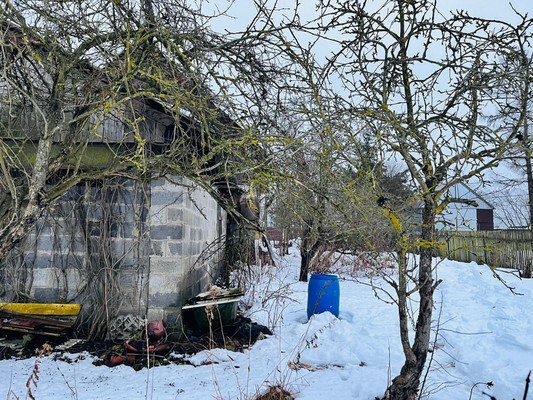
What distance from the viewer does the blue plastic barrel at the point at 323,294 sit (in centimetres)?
698

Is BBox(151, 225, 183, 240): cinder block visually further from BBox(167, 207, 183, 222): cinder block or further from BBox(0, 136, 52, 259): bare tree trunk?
BBox(0, 136, 52, 259): bare tree trunk

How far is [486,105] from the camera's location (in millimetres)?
3256

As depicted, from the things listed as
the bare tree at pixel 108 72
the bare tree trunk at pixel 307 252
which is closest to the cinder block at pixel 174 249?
the bare tree at pixel 108 72

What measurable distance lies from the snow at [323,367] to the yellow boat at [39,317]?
53 cm

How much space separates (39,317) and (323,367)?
3.78 meters

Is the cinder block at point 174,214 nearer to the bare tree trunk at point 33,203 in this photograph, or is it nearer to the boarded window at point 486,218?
the bare tree trunk at point 33,203

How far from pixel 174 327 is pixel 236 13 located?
4.08 m

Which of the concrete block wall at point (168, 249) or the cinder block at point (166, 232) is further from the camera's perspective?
the cinder block at point (166, 232)

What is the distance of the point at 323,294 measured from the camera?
694cm

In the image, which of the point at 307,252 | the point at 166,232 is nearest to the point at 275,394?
the point at 166,232

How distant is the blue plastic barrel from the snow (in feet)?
0.69

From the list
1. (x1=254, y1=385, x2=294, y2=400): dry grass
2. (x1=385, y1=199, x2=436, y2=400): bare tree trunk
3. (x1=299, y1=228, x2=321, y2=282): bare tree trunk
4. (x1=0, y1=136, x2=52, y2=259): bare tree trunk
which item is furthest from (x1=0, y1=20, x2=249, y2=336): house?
(x1=299, y1=228, x2=321, y2=282): bare tree trunk

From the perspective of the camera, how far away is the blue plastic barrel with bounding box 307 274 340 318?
698 centimetres

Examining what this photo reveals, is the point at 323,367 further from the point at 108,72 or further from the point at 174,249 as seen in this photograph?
the point at 108,72
